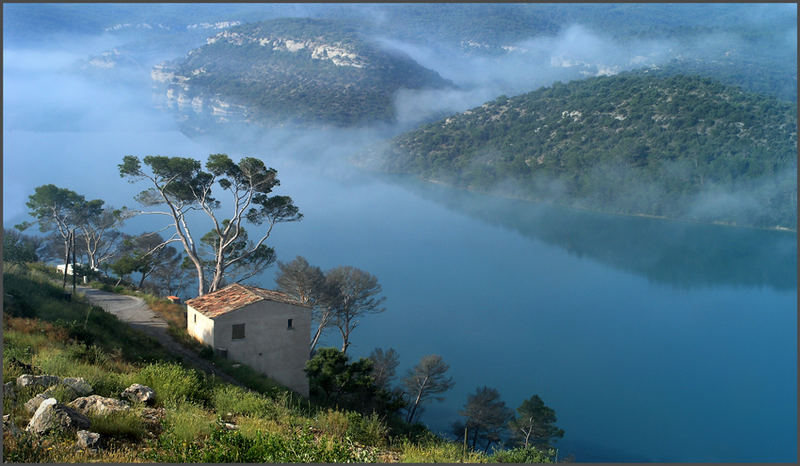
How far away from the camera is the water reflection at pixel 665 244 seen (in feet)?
112

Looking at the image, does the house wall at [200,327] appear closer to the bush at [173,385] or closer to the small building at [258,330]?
the small building at [258,330]

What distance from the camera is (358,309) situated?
14.3 metres

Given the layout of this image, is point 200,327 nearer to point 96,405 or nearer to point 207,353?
point 207,353

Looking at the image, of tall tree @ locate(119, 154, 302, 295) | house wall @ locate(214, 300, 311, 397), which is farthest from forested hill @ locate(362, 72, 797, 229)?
house wall @ locate(214, 300, 311, 397)

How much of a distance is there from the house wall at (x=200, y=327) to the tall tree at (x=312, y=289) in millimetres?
3808

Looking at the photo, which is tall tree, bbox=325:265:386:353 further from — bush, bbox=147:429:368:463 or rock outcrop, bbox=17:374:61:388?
bush, bbox=147:429:368:463

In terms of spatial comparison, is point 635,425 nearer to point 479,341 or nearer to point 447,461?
point 479,341

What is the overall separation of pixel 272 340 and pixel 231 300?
0.86 meters

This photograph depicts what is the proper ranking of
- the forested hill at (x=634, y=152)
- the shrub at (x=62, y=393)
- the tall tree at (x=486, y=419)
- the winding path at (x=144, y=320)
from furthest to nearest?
the forested hill at (x=634, y=152), the tall tree at (x=486, y=419), the winding path at (x=144, y=320), the shrub at (x=62, y=393)

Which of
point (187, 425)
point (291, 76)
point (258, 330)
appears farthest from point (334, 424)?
point (291, 76)

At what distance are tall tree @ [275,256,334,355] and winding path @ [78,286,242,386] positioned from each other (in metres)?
3.08

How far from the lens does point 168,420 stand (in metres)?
3.86

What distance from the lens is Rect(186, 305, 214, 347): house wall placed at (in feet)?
28.5

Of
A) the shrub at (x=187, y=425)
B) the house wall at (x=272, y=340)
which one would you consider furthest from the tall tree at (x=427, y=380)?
the shrub at (x=187, y=425)
